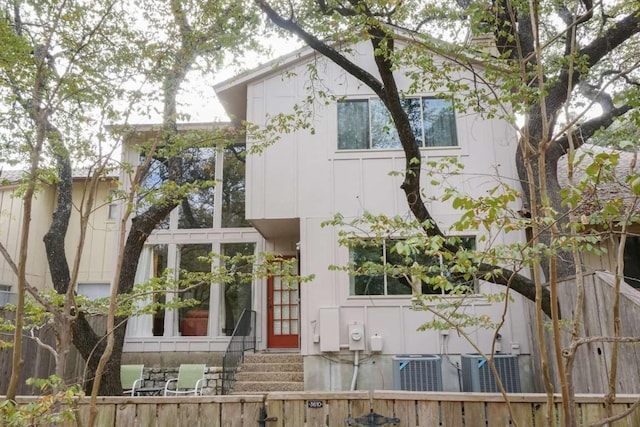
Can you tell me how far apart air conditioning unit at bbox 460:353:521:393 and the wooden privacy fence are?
4404 millimetres

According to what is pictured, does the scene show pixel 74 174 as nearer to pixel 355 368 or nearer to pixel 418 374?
pixel 355 368

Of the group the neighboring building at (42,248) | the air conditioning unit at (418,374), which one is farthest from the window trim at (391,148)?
the neighboring building at (42,248)

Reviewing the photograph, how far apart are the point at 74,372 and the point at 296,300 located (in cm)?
476

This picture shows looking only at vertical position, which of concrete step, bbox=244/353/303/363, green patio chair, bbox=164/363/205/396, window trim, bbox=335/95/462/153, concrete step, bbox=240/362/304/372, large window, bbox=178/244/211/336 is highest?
window trim, bbox=335/95/462/153

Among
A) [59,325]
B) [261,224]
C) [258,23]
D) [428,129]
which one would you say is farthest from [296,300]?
[59,325]

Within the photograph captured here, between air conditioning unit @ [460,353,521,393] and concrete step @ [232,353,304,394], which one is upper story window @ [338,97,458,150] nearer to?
air conditioning unit @ [460,353,521,393]

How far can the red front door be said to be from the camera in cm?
1034

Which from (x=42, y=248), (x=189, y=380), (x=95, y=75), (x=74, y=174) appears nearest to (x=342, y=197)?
(x=189, y=380)

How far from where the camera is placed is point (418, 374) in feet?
25.4

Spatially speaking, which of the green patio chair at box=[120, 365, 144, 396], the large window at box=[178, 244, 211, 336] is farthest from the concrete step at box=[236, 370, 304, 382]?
the green patio chair at box=[120, 365, 144, 396]

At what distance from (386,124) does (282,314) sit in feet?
15.1

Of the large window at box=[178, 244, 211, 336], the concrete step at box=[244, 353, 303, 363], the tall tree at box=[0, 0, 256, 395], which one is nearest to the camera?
the tall tree at box=[0, 0, 256, 395]

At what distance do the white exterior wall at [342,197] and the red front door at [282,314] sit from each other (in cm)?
191

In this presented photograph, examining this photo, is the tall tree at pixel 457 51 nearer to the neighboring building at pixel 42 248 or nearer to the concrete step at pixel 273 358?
the concrete step at pixel 273 358
